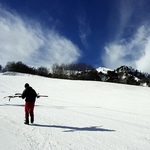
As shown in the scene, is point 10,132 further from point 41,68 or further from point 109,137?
point 41,68

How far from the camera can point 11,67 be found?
291ft

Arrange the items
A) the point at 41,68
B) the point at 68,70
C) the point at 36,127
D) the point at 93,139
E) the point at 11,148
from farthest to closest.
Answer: the point at 41,68
the point at 68,70
the point at 36,127
the point at 93,139
the point at 11,148

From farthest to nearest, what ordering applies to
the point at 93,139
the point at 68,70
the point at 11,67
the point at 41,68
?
the point at 41,68 → the point at 68,70 → the point at 11,67 → the point at 93,139

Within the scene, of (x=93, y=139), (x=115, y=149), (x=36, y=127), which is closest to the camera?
(x=115, y=149)

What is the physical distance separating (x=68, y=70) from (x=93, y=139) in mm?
93101

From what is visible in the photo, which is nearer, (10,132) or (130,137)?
(10,132)

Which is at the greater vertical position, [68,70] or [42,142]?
[68,70]

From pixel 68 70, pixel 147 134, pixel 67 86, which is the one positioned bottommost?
pixel 147 134

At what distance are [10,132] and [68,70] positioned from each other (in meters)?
92.8

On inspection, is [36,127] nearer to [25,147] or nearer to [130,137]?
[25,147]

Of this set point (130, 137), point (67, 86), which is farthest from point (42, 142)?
point (67, 86)

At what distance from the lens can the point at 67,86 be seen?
121 feet

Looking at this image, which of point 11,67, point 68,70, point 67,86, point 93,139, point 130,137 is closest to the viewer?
point 93,139

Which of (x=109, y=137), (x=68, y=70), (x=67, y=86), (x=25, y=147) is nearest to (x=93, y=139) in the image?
(x=109, y=137)
